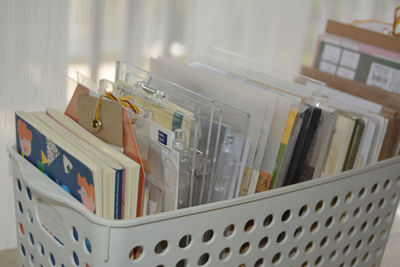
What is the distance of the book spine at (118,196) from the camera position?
Answer: 0.57 metres

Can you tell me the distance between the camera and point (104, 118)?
64 centimetres

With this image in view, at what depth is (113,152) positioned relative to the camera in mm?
604

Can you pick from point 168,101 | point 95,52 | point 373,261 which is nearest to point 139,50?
point 95,52

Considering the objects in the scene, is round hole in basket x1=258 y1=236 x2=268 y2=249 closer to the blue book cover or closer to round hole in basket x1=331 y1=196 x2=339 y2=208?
round hole in basket x1=331 y1=196 x2=339 y2=208

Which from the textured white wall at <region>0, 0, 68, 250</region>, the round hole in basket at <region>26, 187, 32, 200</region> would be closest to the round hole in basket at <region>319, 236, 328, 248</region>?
the round hole in basket at <region>26, 187, 32, 200</region>

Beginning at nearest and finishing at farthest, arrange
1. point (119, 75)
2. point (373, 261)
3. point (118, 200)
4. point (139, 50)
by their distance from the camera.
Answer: point (118, 200) → point (119, 75) → point (373, 261) → point (139, 50)

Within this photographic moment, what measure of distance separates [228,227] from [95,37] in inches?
20.6

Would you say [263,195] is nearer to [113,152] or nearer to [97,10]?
[113,152]

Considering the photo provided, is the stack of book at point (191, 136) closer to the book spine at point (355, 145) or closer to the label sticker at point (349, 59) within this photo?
the book spine at point (355, 145)

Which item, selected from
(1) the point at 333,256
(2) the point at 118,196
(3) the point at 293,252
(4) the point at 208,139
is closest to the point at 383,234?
(1) the point at 333,256

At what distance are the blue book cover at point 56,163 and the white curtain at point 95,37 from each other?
15 cm

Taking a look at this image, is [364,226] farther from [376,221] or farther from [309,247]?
[309,247]

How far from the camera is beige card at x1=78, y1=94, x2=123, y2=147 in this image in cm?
62

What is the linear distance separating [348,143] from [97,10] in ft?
1.78
